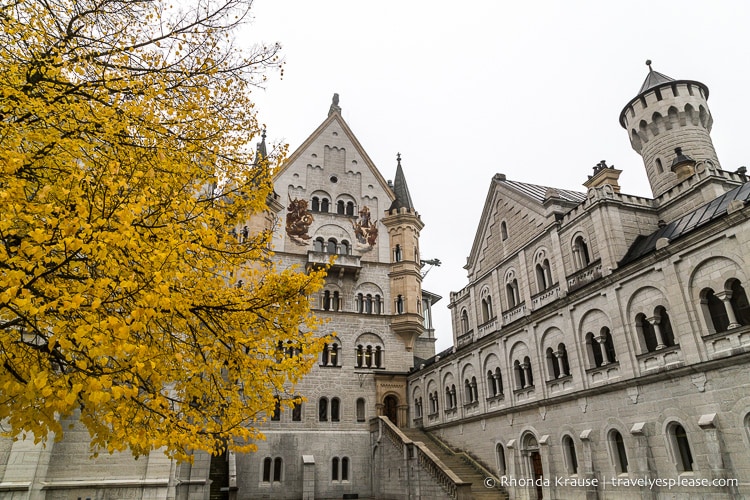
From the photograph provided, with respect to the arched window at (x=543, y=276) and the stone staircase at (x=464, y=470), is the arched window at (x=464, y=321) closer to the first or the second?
the stone staircase at (x=464, y=470)

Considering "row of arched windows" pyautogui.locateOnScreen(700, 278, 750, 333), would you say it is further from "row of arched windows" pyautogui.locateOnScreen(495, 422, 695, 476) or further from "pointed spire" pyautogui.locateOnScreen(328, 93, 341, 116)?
"pointed spire" pyautogui.locateOnScreen(328, 93, 341, 116)

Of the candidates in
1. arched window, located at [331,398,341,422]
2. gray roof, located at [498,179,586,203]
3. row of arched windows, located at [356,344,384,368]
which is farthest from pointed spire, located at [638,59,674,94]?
Answer: arched window, located at [331,398,341,422]

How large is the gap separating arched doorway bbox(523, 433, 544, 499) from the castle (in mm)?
86

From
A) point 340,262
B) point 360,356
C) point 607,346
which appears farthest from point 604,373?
point 340,262

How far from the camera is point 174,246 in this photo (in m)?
5.57

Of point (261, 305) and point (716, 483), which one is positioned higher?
point (261, 305)

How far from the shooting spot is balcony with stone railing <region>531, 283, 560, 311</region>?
22.1 m

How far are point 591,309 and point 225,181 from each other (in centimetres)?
1600

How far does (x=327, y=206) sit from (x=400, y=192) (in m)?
7.13

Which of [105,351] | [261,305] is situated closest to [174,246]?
[105,351]

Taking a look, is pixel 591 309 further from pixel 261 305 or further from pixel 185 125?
pixel 185 125

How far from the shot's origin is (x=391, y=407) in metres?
35.7

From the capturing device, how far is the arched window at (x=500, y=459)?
22737 mm

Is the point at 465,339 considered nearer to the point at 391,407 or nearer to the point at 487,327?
the point at 487,327
